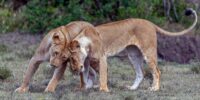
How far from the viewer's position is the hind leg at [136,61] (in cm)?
1211

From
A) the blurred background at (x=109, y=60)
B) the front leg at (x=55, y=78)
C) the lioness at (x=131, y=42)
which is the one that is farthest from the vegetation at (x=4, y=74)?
the lioness at (x=131, y=42)

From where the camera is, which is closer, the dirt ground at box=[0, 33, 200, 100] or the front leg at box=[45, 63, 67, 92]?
the dirt ground at box=[0, 33, 200, 100]

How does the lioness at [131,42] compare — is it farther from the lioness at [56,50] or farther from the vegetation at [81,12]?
the vegetation at [81,12]

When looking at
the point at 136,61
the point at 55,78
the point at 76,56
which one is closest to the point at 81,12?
the point at 136,61

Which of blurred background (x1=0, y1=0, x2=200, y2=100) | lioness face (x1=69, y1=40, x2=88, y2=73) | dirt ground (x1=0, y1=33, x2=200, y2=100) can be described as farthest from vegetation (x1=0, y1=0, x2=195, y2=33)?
lioness face (x1=69, y1=40, x2=88, y2=73)

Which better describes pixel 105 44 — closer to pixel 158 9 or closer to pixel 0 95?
pixel 0 95

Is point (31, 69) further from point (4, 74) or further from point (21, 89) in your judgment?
point (4, 74)

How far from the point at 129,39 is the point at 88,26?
892 millimetres

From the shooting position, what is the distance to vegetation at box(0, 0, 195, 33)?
1789cm

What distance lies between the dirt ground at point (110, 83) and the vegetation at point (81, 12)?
1050 mm

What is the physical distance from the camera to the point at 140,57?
12.2 metres

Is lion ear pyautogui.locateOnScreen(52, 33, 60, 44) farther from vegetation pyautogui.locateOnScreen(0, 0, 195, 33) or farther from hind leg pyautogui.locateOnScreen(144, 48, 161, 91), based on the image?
vegetation pyautogui.locateOnScreen(0, 0, 195, 33)

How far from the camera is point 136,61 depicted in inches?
485

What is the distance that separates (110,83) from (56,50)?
201 cm
